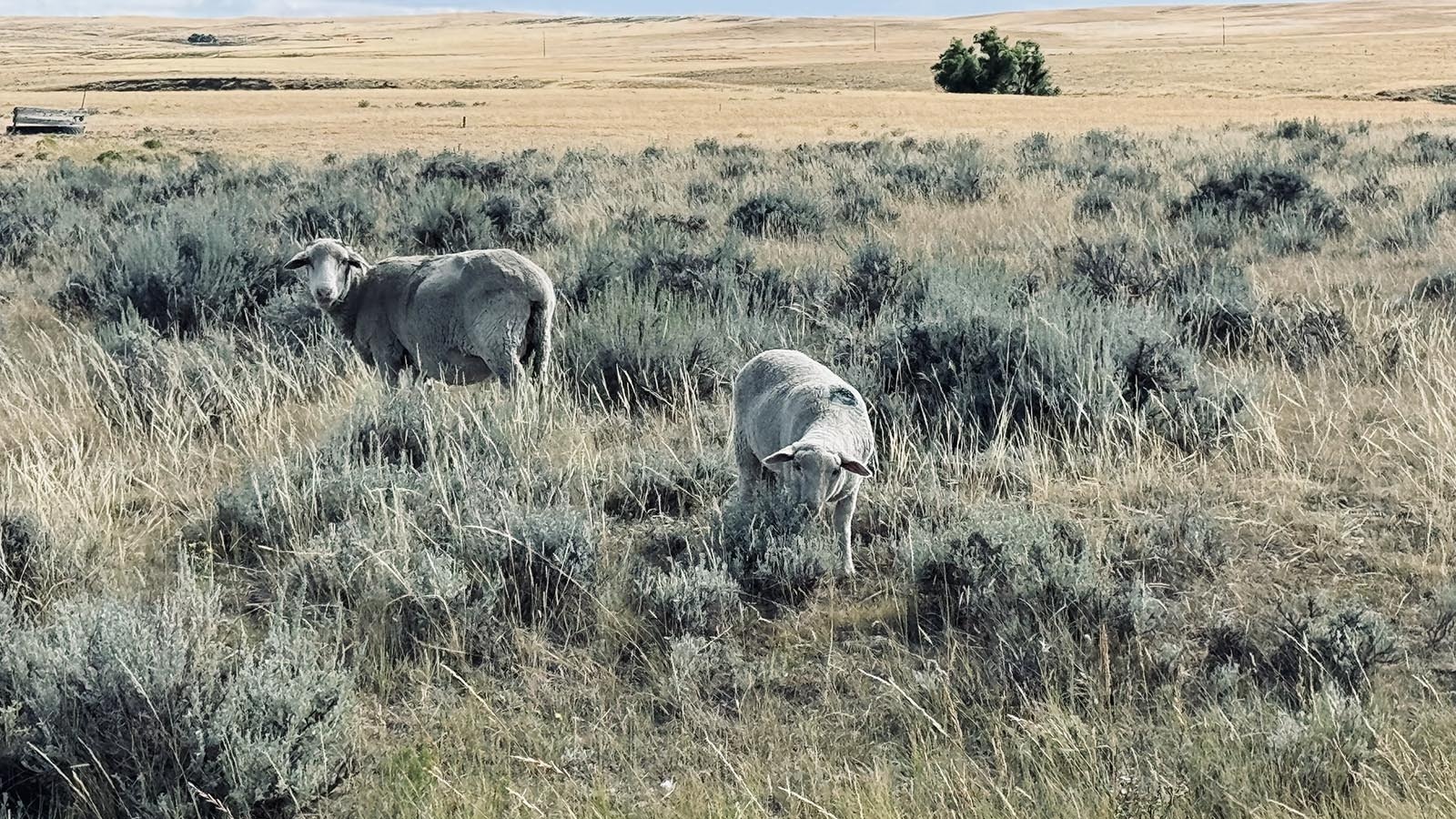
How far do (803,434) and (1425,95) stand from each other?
54100 millimetres

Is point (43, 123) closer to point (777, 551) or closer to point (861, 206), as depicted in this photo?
point (861, 206)

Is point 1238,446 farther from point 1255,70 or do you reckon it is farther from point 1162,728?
point 1255,70

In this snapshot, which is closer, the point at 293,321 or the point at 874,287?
the point at 293,321

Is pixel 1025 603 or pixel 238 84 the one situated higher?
pixel 238 84

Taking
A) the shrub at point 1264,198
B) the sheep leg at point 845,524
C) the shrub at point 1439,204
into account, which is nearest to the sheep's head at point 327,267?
the sheep leg at point 845,524

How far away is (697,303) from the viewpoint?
27.1 ft

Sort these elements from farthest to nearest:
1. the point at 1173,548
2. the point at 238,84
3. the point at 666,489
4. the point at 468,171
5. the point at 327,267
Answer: the point at 238,84
the point at 468,171
the point at 327,267
the point at 666,489
the point at 1173,548

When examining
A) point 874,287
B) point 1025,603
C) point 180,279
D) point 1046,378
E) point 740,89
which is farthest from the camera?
point 740,89

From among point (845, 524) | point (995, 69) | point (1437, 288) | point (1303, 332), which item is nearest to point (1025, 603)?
point (845, 524)

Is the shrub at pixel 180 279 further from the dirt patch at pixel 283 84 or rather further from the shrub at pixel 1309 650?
the dirt patch at pixel 283 84

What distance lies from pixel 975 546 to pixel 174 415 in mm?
4339

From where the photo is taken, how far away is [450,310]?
257 inches

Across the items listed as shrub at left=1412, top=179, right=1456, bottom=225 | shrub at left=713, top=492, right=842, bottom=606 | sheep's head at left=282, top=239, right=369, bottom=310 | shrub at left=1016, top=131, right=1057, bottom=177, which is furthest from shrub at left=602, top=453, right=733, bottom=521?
shrub at left=1016, top=131, right=1057, bottom=177

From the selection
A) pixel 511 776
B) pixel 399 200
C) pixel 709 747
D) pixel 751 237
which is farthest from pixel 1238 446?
pixel 399 200
